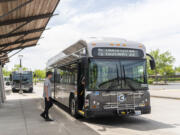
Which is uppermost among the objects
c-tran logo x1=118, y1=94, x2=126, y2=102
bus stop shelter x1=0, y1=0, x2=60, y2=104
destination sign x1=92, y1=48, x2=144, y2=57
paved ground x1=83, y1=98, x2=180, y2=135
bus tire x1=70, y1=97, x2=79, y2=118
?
bus stop shelter x1=0, y1=0, x2=60, y2=104

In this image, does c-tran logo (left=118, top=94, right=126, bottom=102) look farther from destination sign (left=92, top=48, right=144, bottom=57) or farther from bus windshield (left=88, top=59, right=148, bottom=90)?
destination sign (left=92, top=48, right=144, bottom=57)

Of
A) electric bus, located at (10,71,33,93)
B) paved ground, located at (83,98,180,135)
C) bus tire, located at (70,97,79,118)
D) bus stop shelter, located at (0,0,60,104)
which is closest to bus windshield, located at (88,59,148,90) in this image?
paved ground, located at (83,98,180,135)

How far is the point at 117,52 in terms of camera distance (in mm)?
8695

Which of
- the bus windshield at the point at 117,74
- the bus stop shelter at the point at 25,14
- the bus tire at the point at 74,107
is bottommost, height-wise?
the bus tire at the point at 74,107

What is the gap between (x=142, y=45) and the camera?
915 cm

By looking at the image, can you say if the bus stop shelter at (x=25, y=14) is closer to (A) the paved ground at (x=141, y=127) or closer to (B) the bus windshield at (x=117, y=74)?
(B) the bus windshield at (x=117, y=74)

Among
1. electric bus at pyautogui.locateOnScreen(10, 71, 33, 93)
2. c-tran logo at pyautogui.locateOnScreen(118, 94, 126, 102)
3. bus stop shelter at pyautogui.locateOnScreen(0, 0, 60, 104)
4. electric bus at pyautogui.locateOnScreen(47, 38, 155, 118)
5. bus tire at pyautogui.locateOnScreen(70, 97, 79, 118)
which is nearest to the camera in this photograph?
electric bus at pyautogui.locateOnScreen(47, 38, 155, 118)

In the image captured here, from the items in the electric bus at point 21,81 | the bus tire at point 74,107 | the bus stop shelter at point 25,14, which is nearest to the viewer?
the bus tire at point 74,107

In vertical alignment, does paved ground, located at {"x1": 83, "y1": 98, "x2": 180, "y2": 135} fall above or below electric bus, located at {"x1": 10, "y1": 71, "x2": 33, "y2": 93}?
below

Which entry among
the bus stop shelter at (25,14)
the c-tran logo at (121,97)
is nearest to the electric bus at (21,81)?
the bus stop shelter at (25,14)

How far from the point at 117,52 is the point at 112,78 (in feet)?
3.26

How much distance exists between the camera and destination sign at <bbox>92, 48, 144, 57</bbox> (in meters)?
8.55

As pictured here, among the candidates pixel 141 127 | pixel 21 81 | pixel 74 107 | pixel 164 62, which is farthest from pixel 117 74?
pixel 164 62

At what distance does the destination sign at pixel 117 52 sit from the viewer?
28.1 ft
